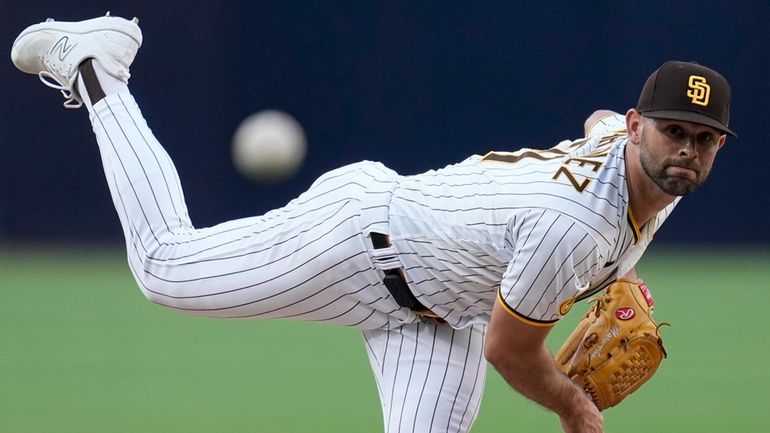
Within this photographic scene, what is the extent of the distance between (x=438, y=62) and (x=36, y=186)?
3.17 m

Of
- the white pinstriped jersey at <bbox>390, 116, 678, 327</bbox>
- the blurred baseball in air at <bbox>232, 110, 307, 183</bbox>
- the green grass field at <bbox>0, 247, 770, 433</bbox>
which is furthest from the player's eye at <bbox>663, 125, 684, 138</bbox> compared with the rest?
the blurred baseball in air at <bbox>232, 110, 307, 183</bbox>

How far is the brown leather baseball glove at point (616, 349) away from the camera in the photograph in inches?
153

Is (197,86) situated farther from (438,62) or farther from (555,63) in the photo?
(555,63)

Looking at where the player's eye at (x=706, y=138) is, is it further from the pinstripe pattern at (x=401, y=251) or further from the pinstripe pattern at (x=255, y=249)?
the pinstripe pattern at (x=255, y=249)

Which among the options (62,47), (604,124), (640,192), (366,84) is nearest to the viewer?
(640,192)

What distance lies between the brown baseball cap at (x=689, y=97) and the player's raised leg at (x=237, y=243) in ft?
2.87

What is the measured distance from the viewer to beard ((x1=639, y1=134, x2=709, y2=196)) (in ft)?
10.7

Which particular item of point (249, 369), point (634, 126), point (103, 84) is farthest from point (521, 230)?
point (249, 369)

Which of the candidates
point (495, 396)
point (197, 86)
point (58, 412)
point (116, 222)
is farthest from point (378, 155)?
point (58, 412)

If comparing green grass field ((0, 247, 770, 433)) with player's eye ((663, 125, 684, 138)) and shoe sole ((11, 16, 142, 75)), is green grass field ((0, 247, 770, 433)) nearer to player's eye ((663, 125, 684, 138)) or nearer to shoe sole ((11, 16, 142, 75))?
shoe sole ((11, 16, 142, 75))

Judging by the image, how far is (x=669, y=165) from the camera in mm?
3258

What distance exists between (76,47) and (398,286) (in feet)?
4.56

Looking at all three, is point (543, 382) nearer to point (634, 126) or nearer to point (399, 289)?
point (399, 289)

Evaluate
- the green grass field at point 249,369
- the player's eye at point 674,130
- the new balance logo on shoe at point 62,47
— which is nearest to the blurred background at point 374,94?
the green grass field at point 249,369
